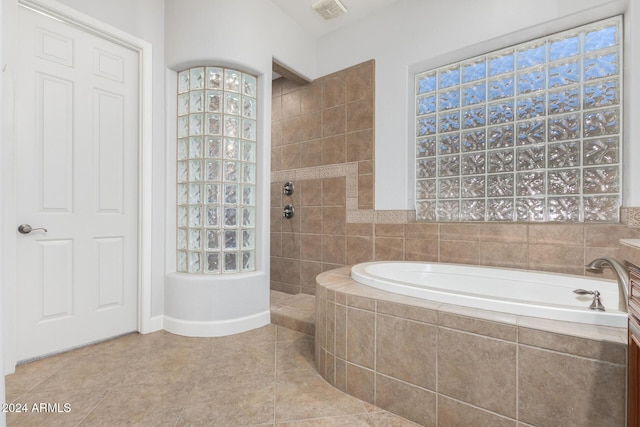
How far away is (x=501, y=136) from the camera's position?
2234 mm

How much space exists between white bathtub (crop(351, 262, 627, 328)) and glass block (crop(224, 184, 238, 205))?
109 cm

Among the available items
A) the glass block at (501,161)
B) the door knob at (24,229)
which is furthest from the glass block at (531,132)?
the door knob at (24,229)

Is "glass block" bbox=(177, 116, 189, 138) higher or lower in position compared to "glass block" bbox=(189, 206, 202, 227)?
higher

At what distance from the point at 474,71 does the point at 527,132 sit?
A: 2.04 ft

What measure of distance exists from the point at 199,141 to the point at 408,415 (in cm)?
218

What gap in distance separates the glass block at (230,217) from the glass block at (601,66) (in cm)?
253

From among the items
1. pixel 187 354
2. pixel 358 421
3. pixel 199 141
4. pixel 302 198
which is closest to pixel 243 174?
pixel 199 141

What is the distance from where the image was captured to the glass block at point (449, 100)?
2.44 meters

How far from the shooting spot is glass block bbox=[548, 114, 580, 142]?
199 cm

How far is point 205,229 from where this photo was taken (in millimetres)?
2348

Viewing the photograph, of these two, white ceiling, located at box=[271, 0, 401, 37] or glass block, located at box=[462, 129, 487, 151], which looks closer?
glass block, located at box=[462, 129, 487, 151]

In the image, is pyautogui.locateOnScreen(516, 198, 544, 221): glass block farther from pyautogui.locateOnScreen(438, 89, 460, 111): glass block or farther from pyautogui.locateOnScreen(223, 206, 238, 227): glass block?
pyautogui.locateOnScreen(223, 206, 238, 227): glass block

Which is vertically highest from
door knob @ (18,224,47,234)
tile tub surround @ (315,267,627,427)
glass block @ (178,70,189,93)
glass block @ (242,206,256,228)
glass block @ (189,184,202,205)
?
glass block @ (178,70,189,93)

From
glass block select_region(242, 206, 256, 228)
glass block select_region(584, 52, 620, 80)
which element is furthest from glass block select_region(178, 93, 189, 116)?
glass block select_region(584, 52, 620, 80)
